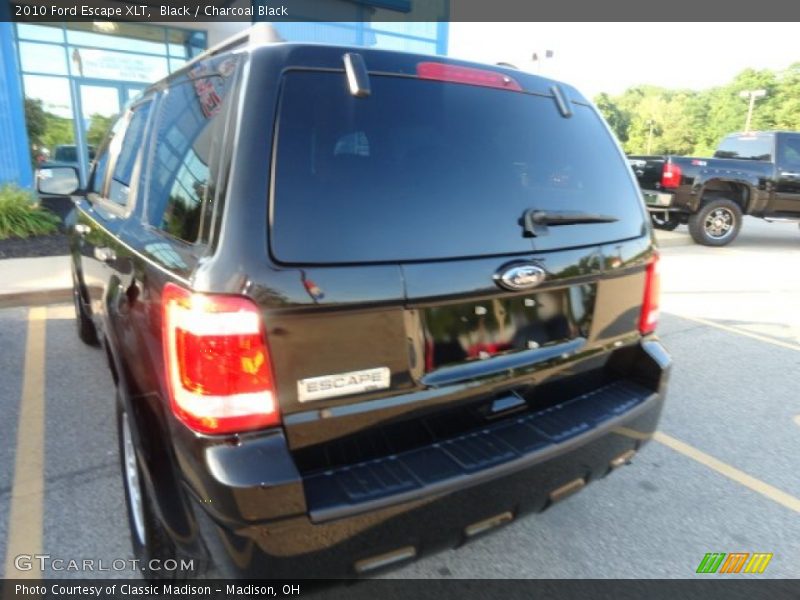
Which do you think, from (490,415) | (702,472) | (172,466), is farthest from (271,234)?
(702,472)

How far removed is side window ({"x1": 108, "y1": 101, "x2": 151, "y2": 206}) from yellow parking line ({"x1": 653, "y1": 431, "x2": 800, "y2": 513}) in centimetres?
290

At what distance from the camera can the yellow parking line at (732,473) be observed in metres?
2.80

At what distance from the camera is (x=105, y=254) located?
103 inches

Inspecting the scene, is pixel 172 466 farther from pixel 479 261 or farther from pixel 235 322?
pixel 479 261

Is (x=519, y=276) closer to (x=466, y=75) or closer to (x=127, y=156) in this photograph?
(x=466, y=75)

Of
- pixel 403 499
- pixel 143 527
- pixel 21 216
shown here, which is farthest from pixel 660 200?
pixel 21 216

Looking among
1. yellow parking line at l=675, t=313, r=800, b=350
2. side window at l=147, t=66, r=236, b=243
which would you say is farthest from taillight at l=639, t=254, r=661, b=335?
yellow parking line at l=675, t=313, r=800, b=350

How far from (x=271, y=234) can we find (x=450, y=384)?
738mm

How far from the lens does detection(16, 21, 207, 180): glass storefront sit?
12.0m

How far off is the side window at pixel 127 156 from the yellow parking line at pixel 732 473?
9.52 feet

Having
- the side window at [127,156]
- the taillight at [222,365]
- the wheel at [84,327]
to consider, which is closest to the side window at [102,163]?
the side window at [127,156]

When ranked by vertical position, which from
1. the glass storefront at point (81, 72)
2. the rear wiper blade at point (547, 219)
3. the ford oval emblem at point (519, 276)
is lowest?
the ford oval emblem at point (519, 276)

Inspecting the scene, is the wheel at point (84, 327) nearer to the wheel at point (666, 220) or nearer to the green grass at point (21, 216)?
the green grass at point (21, 216)

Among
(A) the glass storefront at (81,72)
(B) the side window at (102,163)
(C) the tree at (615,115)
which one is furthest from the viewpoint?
(C) the tree at (615,115)
